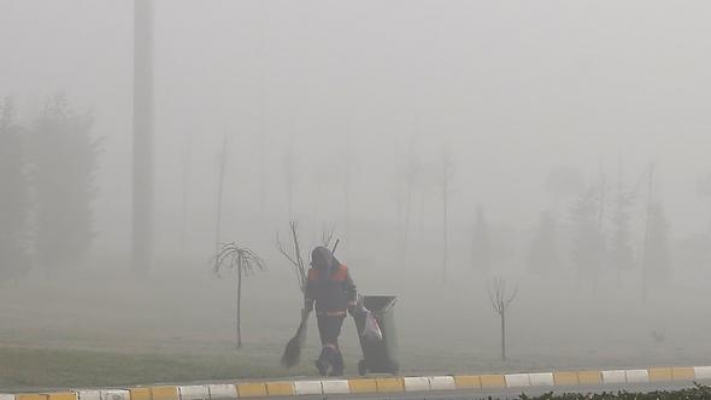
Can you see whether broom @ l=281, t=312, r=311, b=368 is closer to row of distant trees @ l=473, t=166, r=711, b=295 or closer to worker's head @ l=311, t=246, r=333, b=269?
worker's head @ l=311, t=246, r=333, b=269

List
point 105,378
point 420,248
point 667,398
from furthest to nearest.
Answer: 1. point 420,248
2. point 105,378
3. point 667,398

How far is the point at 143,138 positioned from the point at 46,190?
12.5 metres

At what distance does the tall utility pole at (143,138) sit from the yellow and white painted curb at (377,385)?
4906 cm

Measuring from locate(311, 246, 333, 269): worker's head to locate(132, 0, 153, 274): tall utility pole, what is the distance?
157 feet

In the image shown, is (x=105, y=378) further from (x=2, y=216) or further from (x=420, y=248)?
(x=420, y=248)

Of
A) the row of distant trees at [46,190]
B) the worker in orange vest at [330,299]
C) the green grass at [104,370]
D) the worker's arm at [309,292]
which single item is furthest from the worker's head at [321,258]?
the row of distant trees at [46,190]

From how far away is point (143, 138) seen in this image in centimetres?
7762

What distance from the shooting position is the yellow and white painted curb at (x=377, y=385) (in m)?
19.4

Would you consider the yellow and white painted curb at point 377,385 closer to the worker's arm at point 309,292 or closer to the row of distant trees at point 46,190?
the worker's arm at point 309,292

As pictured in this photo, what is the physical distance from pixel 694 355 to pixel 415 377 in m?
20.2

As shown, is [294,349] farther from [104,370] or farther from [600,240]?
[600,240]

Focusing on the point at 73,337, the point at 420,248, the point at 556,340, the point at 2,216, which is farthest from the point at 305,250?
the point at 73,337

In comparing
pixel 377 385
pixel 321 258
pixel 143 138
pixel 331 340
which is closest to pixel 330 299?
pixel 331 340

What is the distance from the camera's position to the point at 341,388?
74.1 feet
